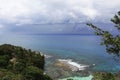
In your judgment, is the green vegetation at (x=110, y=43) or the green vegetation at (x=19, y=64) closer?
the green vegetation at (x=110, y=43)

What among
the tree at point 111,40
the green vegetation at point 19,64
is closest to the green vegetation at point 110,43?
the tree at point 111,40

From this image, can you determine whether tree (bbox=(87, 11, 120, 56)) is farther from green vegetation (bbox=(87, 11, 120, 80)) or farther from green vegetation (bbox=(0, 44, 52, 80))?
green vegetation (bbox=(0, 44, 52, 80))

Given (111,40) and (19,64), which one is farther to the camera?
(19,64)

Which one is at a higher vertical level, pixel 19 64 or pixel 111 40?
pixel 111 40

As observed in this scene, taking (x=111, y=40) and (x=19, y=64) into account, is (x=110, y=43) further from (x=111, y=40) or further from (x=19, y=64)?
(x=19, y=64)

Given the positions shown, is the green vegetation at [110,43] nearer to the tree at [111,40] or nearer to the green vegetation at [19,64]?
the tree at [111,40]

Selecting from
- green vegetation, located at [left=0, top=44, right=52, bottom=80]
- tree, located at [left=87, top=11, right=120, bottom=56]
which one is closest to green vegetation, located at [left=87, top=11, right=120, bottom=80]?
tree, located at [left=87, top=11, right=120, bottom=56]

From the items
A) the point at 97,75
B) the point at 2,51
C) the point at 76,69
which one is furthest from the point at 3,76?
the point at 76,69

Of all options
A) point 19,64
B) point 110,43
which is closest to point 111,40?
point 110,43
